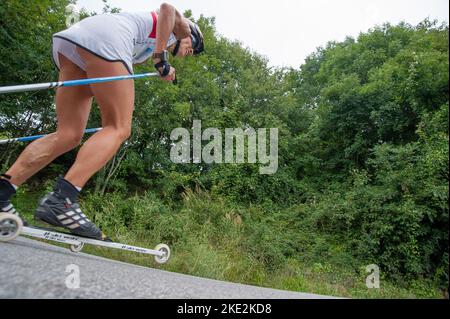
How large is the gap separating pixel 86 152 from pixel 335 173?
1277cm

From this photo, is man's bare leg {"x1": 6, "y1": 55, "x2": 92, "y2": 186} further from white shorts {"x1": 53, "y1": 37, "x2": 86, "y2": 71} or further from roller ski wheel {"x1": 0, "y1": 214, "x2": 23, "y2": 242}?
roller ski wheel {"x1": 0, "y1": 214, "x2": 23, "y2": 242}

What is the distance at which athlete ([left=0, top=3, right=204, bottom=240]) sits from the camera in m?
1.50

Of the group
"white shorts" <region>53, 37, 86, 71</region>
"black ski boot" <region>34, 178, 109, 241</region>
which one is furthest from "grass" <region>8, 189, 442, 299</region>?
"white shorts" <region>53, 37, 86, 71</region>

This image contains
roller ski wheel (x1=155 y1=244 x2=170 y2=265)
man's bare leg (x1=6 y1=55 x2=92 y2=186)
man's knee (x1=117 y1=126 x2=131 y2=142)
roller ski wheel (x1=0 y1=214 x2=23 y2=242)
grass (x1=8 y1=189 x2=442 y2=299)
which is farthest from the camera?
grass (x1=8 y1=189 x2=442 y2=299)

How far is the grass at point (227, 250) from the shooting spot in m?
3.99

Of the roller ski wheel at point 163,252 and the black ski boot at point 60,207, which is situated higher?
the black ski boot at point 60,207

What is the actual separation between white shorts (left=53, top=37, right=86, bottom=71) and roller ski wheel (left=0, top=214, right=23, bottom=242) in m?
0.81

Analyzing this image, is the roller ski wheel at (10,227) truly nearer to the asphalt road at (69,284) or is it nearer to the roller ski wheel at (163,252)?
the asphalt road at (69,284)

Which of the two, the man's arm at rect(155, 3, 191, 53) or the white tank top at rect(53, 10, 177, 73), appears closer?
the white tank top at rect(53, 10, 177, 73)

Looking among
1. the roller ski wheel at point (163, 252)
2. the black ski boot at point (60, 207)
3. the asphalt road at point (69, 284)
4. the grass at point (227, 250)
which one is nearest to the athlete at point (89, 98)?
the black ski boot at point (60, 207)

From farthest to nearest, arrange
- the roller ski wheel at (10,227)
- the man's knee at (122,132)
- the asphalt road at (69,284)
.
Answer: the man's knee at (122,132)
the roller ski wheel at (10,227)
the asphalt road at (69,284)

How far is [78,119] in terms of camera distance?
6.05ft

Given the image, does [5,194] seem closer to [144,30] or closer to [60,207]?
[60,207]

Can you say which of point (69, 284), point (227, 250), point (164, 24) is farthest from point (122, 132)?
point (227, 250)
